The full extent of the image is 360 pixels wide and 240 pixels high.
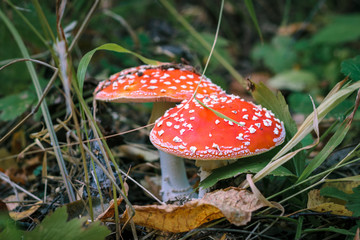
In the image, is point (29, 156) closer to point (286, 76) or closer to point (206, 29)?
point (286, 76)

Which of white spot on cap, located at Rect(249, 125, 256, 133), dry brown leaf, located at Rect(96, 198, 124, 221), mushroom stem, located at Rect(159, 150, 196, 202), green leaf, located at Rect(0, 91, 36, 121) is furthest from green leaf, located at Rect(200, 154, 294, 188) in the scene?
green leaf, located at Rect(0, 91, 36, 121)

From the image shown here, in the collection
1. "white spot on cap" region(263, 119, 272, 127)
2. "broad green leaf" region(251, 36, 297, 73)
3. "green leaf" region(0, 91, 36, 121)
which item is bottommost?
"broad green leaf" region(251, 36, 297, 73)

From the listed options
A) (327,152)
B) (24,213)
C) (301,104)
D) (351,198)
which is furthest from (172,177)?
(301,104)

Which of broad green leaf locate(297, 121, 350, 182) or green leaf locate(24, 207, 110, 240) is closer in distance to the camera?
green leaf locate(24, 207, 110, 240)

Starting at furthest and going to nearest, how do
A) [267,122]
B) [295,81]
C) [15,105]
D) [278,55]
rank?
[278,55], [295,81], [15,105], [267,122]

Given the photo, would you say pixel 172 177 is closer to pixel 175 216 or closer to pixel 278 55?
pixel 175 216

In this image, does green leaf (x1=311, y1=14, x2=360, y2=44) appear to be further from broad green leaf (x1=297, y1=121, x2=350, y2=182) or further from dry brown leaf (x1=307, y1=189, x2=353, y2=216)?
dry brown leaf (x1=307, y1=189, x2=353, y2=216)
